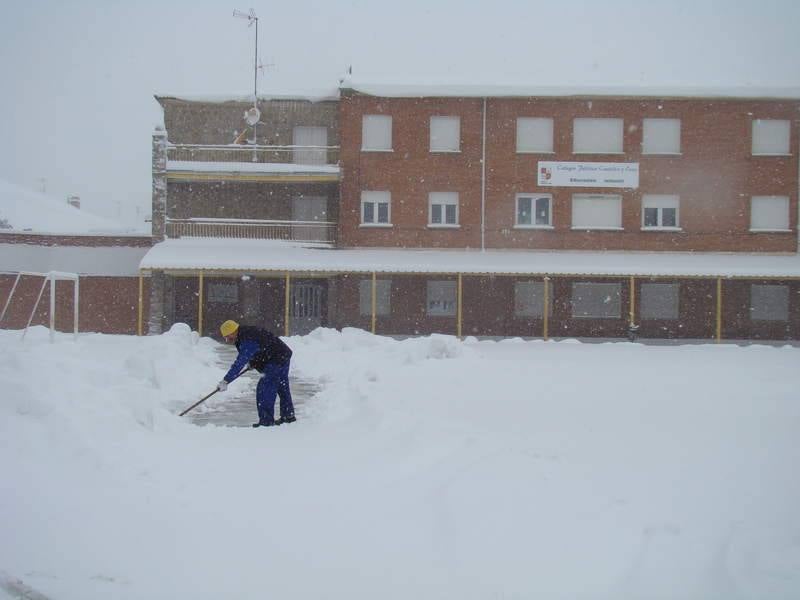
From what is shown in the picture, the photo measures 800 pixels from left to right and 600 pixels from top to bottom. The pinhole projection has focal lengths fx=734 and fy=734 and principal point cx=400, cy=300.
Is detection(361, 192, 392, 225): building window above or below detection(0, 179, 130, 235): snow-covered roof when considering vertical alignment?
below

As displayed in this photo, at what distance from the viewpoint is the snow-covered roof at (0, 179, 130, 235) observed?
76625mm

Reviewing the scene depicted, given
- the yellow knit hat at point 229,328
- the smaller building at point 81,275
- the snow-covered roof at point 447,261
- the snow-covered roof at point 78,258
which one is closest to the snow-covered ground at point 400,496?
the yellow knit hat at point 229,328

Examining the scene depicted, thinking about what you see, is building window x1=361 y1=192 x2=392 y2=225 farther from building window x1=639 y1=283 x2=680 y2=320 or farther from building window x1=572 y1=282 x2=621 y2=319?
building window x1=639 y1=283 x2=680 y2=320

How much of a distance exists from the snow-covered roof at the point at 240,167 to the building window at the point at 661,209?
11082 millimetres

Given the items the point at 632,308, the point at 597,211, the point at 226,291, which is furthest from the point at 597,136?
the point at 226,291

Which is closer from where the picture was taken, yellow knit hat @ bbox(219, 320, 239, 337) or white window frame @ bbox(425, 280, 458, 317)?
yellow knit hat @ bbox(219, 320, 239, 337)

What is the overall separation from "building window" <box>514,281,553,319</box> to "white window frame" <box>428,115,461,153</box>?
5390 mm

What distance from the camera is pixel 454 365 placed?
1468cm

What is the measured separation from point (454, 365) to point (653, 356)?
21.7 feet

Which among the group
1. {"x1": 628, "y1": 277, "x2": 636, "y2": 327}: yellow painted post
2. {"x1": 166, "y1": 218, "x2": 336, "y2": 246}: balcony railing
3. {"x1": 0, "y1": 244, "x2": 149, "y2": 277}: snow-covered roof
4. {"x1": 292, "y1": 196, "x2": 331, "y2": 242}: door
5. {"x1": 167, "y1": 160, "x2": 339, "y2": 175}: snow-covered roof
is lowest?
{"x1": 628, "y1": 277, "x2": 636, "y2": 327}: yellow painted post

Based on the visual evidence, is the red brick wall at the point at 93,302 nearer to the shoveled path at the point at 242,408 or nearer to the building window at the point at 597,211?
the shoveled path at the point at 242,408

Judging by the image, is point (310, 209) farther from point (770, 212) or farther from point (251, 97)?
point (770, 212)

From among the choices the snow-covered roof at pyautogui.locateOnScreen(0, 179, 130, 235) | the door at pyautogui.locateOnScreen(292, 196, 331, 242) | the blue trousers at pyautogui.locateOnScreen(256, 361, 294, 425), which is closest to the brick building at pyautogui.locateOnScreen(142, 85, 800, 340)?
the door at pyautogui.locateOnScreen(292, 196, 331, 242)

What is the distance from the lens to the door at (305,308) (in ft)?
88.1
